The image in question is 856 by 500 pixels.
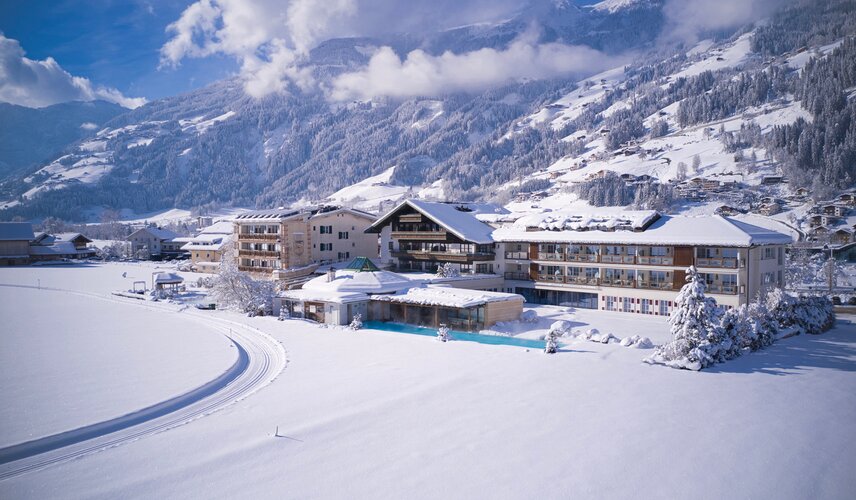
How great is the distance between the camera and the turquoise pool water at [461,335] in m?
32.0

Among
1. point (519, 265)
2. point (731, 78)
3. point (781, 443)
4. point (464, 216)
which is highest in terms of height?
point (731, 78)

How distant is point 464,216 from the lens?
5638cm

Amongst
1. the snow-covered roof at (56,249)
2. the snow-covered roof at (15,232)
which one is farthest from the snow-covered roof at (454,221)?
the snow-covered roof at (56,249)

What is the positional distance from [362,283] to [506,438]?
27.8m

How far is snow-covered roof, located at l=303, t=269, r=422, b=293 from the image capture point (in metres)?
41.2

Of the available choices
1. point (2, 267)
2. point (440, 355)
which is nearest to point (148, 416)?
point (440, 355)

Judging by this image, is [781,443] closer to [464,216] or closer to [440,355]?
[440,355]

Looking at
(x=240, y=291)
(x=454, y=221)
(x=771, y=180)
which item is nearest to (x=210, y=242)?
(x=240, y=291)

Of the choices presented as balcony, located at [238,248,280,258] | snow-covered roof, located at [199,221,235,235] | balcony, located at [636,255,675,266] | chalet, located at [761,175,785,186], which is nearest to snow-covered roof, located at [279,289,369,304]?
balcony, located at [238,248,280,258]

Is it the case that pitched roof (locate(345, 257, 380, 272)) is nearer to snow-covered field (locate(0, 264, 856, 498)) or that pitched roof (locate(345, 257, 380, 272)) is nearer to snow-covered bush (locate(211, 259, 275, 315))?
snow-covered bush (locate(211, 259, 275, 315))

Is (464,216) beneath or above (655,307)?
above

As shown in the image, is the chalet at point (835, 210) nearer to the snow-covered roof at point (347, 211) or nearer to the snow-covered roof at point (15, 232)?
the snow-covered roof at point (347, 211)

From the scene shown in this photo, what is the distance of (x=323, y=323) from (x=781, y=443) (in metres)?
30.3

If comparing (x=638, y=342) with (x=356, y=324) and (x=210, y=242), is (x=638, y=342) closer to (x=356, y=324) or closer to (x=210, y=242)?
(x=356, y=324)
